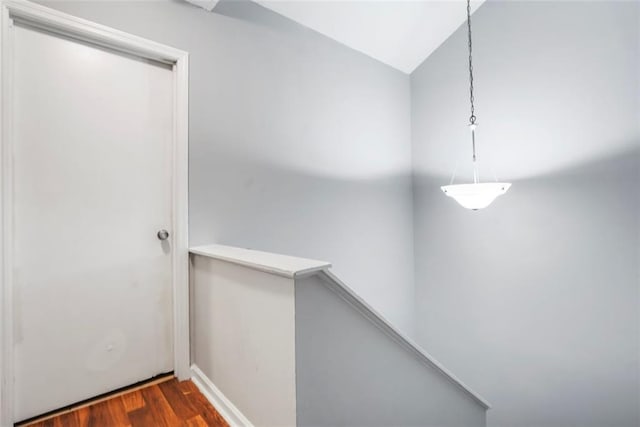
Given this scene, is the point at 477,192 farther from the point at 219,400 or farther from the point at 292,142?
the point at 219,400

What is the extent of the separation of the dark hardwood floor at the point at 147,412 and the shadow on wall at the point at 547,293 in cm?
256

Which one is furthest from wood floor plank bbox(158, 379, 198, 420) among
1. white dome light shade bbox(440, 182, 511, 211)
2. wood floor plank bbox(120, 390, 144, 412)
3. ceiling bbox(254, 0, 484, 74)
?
ceiling bbox(254, 0, 484, 74)

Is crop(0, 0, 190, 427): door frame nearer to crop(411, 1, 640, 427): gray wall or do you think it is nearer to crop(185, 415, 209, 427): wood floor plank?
crop(185, 415, 209, 427): wood floor plank

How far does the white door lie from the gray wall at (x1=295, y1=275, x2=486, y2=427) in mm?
1096

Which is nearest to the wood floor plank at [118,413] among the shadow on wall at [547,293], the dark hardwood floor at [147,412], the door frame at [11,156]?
the dark hardwood floor at [147,412]

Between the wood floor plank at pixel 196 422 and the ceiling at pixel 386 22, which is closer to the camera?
the wood floor plank at pixel 196 422

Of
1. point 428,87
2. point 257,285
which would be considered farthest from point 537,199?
point 257,285

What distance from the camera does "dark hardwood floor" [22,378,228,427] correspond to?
4.47 ft

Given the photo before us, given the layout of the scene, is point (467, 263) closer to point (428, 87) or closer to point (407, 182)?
point (407, 182)

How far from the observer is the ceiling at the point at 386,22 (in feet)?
7.68

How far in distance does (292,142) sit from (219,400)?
169 centimetres

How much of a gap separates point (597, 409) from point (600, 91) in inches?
95.9

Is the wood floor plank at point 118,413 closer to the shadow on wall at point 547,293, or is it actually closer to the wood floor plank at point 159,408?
the wood floor plank at point 159,408

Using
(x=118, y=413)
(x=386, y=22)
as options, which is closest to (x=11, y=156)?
(x=118, y=413)
